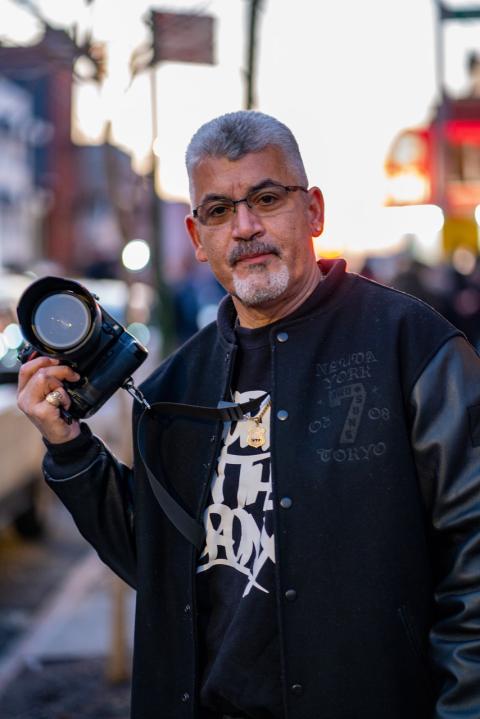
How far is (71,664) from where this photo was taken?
19.2 ft

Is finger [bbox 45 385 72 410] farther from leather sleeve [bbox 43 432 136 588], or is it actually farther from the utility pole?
the utility pole

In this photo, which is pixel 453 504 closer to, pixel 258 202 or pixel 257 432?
pixel 257 432

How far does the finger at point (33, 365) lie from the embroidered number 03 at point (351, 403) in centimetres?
62

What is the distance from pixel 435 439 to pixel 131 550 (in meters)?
0.79

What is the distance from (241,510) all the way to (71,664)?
3638 mm

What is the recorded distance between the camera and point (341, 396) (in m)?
2.42

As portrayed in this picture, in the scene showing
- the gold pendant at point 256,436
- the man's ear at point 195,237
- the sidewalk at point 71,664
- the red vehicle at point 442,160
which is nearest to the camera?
the gold pendant at point 256,436

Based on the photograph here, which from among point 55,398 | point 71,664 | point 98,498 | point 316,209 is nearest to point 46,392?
point 55,398

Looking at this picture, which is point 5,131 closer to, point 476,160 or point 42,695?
point 476,160

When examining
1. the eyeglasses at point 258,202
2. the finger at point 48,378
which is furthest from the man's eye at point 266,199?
the finger at point 48,378

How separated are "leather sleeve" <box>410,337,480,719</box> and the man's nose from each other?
0.46 m

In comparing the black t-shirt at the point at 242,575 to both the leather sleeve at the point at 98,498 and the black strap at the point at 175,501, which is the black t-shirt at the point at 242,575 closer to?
the black strap at the point at 175,501

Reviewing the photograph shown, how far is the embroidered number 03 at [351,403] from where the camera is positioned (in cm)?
237

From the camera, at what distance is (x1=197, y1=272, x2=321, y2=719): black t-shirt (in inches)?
93.1
